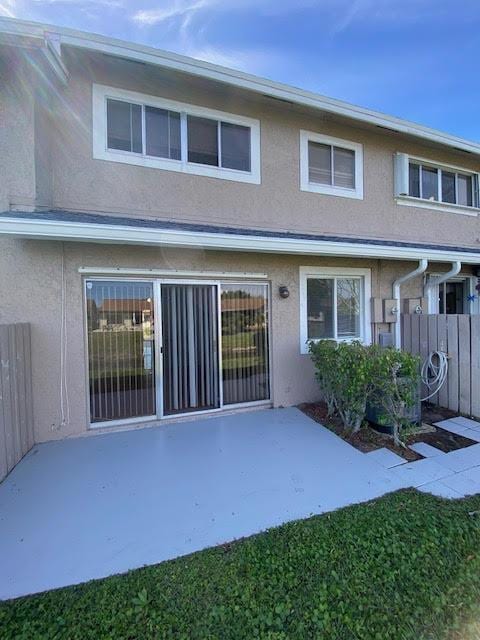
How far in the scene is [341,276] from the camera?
7289 millimetres

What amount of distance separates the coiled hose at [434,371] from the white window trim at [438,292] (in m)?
2.00

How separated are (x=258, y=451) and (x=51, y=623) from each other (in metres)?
2.99

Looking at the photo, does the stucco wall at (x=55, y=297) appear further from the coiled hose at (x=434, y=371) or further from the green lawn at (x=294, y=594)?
the coiled hose at (x=434, y=371)

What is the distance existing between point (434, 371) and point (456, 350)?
607 mm

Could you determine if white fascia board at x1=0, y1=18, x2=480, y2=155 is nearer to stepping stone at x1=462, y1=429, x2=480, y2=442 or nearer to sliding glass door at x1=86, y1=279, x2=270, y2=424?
sliding glass door at x1=86, y1=279, x2=270, y2=424

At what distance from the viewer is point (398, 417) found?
4.90 meters

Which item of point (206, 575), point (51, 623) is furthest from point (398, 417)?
point (51, 623)

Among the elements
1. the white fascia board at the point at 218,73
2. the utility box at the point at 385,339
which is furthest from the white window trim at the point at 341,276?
the white fascia board at the point at 218,73

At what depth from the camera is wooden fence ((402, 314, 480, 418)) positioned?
19.8ft

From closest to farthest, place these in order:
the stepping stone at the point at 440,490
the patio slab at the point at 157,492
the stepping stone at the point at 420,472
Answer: the patio slab at the point at 157,492, the stepping stone at the point at 440,490, the stepping stone at the point at 420,472

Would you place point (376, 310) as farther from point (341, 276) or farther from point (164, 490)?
point (164, 490)

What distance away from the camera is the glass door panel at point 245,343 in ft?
20.9

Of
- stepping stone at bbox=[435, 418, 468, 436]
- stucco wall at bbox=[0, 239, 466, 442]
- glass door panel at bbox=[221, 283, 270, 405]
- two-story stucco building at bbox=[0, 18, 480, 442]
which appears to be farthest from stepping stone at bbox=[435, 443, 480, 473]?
stucco wall at bbox=[0, 239, 466, 442]

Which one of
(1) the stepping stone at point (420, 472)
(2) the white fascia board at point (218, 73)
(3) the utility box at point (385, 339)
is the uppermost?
(2) the white fascia board at point (218, 73)
